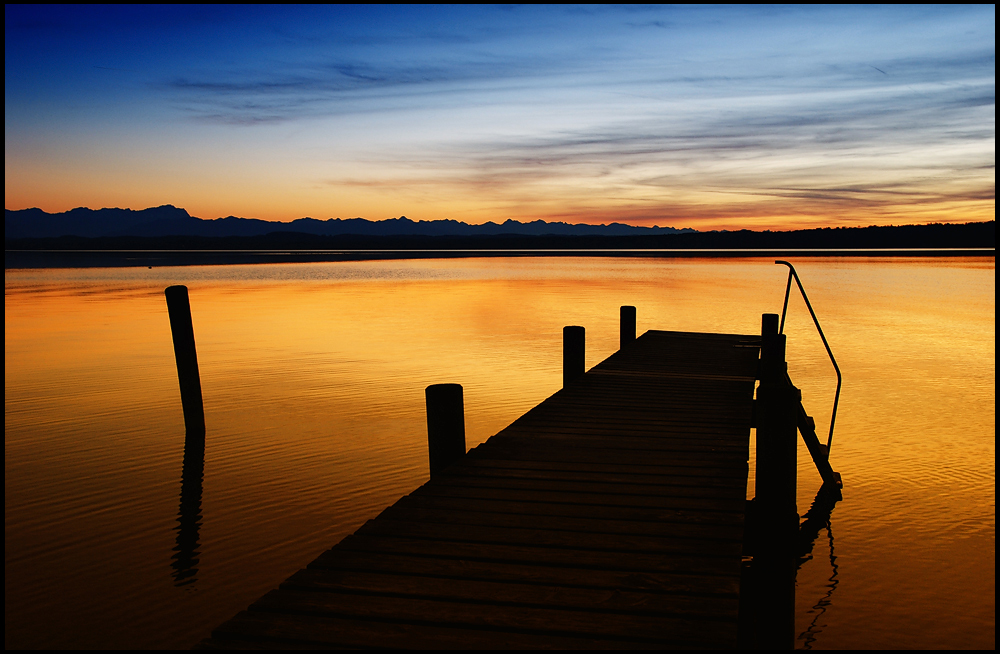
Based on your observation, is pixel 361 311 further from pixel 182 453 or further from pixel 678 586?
pixel 678 586

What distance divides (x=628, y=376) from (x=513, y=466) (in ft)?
18.3

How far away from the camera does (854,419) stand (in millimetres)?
11984

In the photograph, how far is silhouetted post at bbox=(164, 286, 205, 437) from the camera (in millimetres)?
11156

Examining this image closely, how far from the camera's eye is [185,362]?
1127 cm

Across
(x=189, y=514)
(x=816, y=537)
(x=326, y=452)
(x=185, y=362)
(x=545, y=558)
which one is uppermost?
(x=185, y=362)

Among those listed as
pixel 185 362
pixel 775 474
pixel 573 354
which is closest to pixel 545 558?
pixel 775 474

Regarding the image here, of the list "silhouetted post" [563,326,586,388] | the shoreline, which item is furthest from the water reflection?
the shoreline

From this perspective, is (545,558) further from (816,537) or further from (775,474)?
(816,537)

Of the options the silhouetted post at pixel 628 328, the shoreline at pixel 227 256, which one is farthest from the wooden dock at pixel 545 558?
the shoreline at pixel 227 256

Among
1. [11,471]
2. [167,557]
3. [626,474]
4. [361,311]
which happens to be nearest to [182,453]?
[11,471]

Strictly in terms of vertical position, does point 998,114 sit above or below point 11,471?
above

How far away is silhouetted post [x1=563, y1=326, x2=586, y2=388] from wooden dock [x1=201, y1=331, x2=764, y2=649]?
3892 mm

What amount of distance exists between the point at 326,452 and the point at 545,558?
5949 millimetres

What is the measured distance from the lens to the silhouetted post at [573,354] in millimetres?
12039
